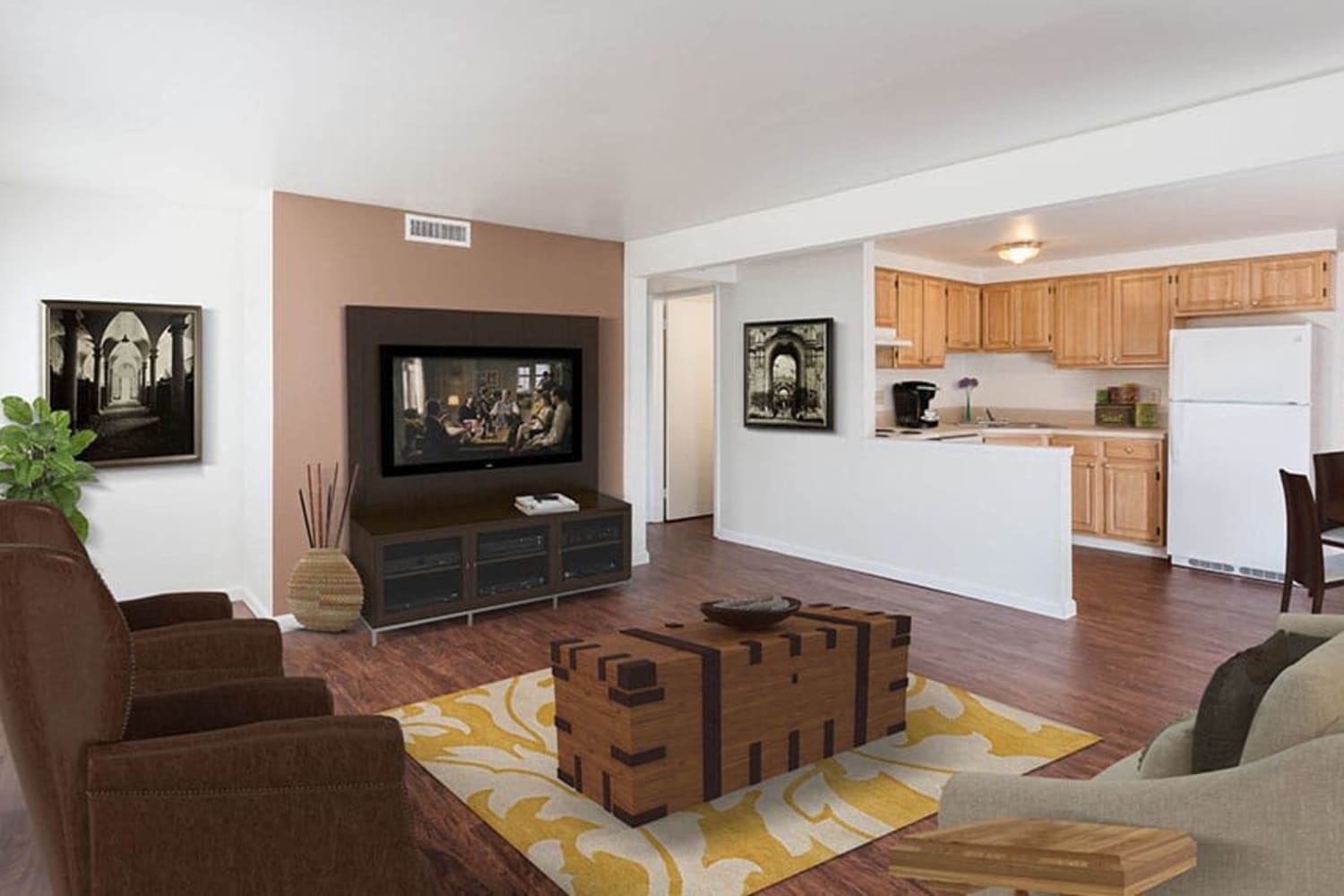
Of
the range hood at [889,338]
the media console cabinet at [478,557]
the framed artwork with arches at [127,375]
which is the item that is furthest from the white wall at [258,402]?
the range hood at [889,338]

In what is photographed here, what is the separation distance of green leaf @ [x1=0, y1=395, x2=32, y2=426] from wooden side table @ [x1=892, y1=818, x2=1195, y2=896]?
15.7 ft

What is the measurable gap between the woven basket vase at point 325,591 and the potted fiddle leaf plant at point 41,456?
106cm

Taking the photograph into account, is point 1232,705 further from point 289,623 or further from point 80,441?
point 80,441

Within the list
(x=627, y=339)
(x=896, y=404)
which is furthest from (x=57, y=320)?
(x=896, y=404)

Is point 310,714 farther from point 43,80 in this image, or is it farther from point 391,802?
point 43,80

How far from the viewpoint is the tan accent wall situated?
4.83m

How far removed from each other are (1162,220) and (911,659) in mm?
3505

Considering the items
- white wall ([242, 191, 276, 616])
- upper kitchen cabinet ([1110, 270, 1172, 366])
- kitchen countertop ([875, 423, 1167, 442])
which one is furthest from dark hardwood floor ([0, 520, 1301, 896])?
upper kitchen cabinet ([1110, 270, 1172, 366])

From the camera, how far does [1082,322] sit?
728 centimetres

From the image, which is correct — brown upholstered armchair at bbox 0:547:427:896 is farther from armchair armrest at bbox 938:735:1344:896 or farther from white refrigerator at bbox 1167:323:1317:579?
white refrigerator at bbox 1167:323:1317:579

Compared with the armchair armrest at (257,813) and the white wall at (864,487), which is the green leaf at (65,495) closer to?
the armchair armrest at (257,813)

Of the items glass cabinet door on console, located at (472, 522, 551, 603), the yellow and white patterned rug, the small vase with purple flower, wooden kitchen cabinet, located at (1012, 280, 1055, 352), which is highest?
wooden kitchen cabinet, located at (1012, 280, 1055, 352)

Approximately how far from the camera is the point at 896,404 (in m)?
7.52

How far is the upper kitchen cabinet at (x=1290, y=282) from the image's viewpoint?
20.0ft
